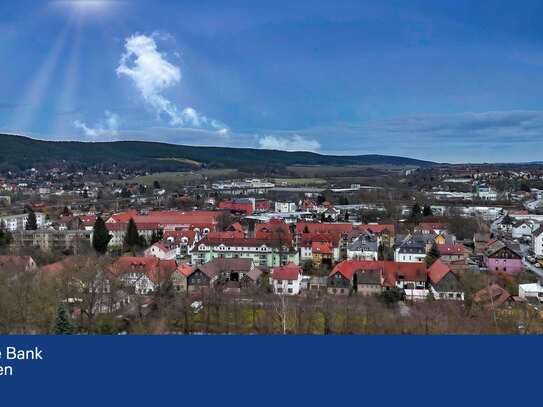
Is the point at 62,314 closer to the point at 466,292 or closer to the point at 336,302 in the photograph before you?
the point at 336,302

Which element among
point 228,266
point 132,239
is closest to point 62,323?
point 228,266

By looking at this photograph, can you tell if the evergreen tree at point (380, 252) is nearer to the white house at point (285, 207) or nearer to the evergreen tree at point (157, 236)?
the evergreen tree at point (157, 236)

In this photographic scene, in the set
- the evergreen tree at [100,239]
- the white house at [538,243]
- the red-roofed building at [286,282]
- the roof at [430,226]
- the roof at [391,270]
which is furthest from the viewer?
the roof at [430,226]

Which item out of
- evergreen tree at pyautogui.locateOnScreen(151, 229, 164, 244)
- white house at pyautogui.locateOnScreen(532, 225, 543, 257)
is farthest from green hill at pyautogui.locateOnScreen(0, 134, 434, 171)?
white house at pyautogui.locateOnScreen(532, 225, 543, 257)

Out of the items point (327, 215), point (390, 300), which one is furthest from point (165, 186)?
point (390, 300)

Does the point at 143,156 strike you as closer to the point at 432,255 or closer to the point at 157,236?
the point at 157,236

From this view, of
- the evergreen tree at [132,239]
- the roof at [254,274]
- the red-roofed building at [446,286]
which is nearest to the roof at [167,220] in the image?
the evergreen tree at [132,239]
